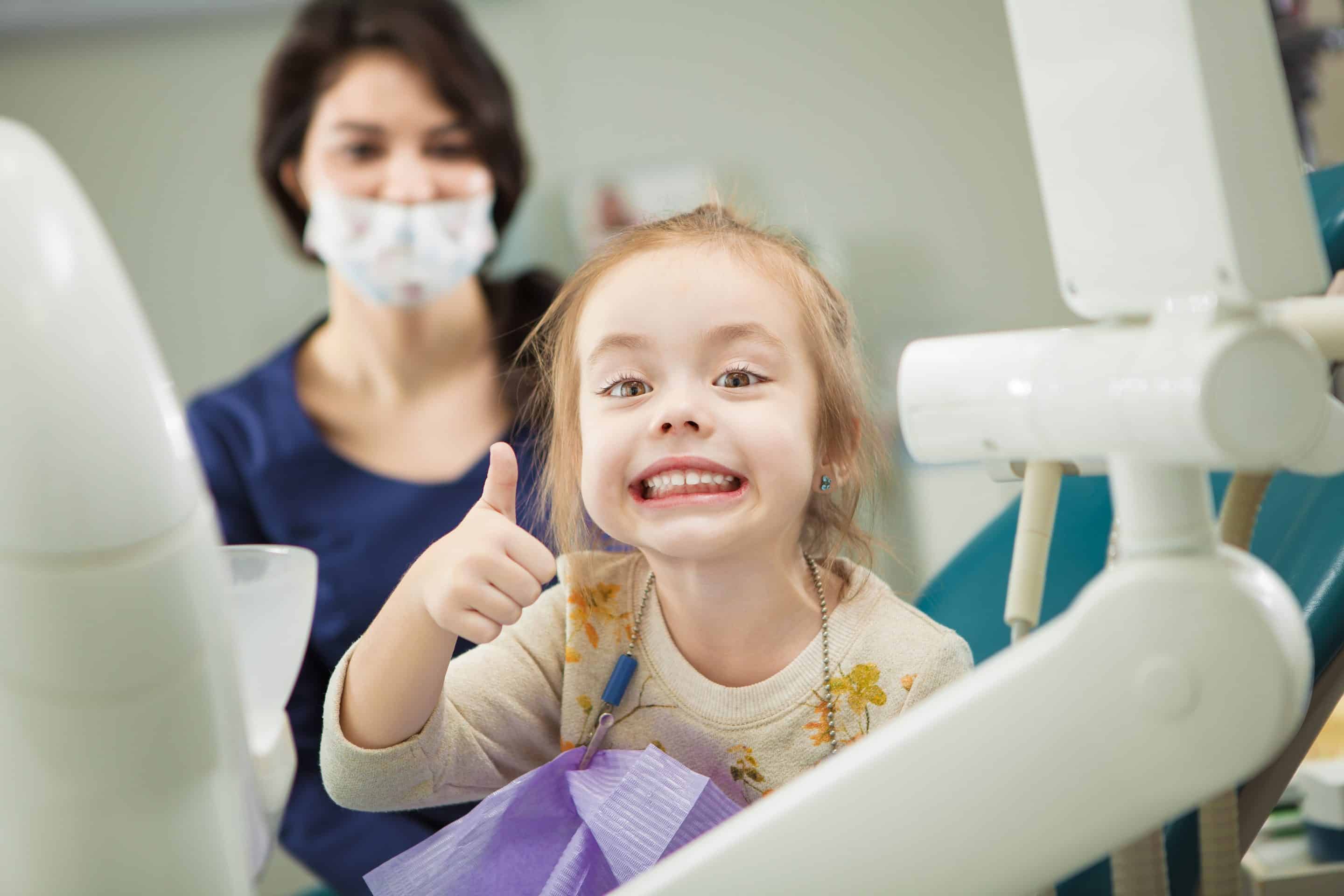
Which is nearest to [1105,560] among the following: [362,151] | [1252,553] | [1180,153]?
[1252,553]

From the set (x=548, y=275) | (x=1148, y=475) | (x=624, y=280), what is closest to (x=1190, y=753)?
(x=1148, y=475)

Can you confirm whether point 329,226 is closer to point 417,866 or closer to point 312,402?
point 312,402

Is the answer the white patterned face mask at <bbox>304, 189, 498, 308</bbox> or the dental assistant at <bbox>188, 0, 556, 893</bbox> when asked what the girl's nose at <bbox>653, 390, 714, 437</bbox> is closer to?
the dental assistant at <bbox>188, 0, 556, 893</bbox>

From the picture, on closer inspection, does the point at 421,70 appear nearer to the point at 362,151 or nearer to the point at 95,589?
the point at 362,151

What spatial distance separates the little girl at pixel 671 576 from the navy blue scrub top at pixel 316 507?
1.86 ft

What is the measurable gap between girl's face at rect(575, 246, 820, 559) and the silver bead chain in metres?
0.08

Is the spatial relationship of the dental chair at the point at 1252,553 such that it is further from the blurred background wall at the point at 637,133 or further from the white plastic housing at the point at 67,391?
the blurred background wall at the point at 637,133

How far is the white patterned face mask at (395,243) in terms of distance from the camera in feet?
5.27

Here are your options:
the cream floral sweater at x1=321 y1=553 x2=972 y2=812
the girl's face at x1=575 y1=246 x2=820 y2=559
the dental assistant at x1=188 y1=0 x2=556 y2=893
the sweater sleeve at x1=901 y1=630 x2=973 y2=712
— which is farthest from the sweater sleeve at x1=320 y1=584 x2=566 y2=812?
the dental assistant at x1=188 y1=0 x2=556 y2=893

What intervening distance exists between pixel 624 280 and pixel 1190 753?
0.42 meters

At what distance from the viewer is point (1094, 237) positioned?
0.37 meters

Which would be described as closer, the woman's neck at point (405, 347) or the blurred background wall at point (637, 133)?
the woman's neck at point (405, 347)

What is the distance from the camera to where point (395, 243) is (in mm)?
1607

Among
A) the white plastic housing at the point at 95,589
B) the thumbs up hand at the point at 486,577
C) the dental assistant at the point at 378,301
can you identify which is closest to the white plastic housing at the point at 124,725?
the white plastic housing at the point at 95,589
